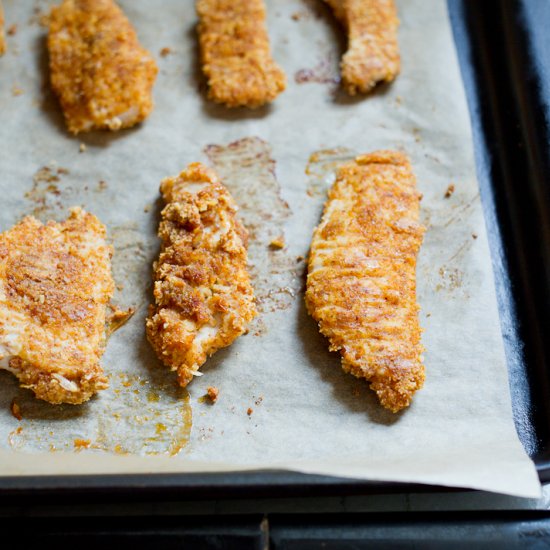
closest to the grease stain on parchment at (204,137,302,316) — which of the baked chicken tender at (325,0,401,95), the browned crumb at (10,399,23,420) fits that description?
the baked chicken tender at (325,0,401,95)

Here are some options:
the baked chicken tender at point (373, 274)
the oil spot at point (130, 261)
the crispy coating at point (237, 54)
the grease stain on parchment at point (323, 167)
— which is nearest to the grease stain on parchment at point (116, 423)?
the oil spot at point (130, 261)

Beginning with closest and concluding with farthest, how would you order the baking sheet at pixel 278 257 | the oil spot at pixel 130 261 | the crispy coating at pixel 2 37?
the baking sheet at pixel 278 257 → the oil spot at pixel 130 261 → the crispy coating at pixel 2 37

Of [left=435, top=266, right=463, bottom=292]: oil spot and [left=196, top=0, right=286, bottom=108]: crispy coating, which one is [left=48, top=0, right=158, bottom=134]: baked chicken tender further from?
[left=435, top=266, right=463, bottom=292]: oil spot

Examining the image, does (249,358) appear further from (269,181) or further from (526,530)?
(526,530)

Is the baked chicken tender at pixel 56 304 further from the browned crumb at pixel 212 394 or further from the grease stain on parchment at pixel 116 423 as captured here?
the browned crumb at pixel 212 394

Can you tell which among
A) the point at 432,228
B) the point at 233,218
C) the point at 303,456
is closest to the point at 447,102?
the point at 432,228

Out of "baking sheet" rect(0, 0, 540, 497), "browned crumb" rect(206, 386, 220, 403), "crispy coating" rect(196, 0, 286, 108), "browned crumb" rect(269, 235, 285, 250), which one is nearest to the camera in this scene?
"baking sheet" rect(0, 0, 540, 497)
